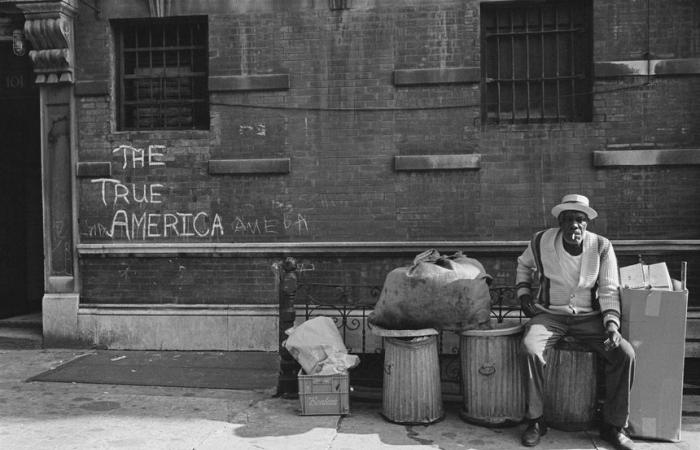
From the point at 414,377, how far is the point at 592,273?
5.65 feet

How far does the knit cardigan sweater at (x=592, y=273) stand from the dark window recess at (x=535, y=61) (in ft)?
10.1

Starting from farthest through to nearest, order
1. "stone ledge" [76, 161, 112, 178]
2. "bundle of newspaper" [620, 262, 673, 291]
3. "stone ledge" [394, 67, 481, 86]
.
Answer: "stone ledge" [76, 161, 112, 178] < "stone ledge" [394, 67, 481, 86] < "bundle of newspaper" [620, 262, 673, 291]

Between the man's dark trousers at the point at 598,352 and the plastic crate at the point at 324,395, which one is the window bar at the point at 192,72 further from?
the man's dark trousers at the point at 598,352

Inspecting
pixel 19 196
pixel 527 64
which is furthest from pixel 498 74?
pixel 19 196

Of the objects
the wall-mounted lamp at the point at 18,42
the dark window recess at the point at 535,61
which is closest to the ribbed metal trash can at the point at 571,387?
the dark window recess at the point at 535,61

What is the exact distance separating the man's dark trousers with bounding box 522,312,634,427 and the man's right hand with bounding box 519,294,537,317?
0.24 m

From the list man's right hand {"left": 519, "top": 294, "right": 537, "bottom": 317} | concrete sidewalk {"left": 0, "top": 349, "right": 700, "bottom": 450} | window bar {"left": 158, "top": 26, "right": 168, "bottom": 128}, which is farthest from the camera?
window bar {"left": 158, "top": 26, "right": 168, "bottom": 128}

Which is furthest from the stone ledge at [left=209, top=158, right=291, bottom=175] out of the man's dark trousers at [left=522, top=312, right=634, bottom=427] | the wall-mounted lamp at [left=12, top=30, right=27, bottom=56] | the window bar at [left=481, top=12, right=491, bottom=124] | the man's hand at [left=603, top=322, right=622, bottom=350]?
the man's hand at [left=603, top=322, right=622, bottom=350]

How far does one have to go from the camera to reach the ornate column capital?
795cm

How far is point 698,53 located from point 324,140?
4724 millimetres

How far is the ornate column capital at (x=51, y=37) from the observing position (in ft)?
26.1

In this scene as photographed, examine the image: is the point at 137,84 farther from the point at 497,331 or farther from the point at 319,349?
the point at 497,331

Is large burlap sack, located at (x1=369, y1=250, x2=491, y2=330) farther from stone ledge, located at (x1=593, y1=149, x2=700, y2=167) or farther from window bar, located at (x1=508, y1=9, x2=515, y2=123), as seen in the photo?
window bar, located at (x1=508, y1=9, x2=515, y2=123)

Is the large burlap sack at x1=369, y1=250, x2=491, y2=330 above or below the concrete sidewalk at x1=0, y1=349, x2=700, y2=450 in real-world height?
above
